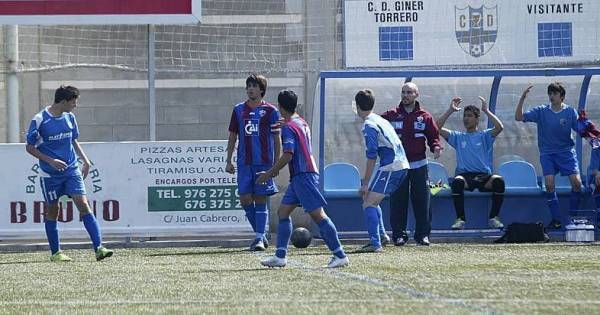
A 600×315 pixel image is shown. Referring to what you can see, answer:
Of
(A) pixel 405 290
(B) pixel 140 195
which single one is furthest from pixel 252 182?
(A) pixel 405 290

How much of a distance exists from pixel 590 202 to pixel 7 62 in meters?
8.17

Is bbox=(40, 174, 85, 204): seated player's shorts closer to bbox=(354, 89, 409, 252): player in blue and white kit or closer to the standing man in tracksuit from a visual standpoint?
bbox=(354, 89, 409, 252): player in blue and white kit

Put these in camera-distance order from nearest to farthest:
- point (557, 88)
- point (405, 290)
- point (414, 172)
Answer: point (405, 290) → point (414, 172) → point (557, 88)

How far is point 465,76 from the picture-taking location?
15.4m

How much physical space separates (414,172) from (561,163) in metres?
2.09

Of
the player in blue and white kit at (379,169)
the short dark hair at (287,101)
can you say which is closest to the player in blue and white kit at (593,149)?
the player in blue and white kit at (379,169)

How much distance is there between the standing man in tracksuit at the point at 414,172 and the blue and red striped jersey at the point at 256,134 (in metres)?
1.51

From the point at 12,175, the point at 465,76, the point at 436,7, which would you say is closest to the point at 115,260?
the point at 12,175

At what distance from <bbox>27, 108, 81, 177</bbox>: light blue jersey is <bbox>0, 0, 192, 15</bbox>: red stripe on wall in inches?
141

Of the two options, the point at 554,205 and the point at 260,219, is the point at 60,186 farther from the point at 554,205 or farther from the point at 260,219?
the point at 554,205

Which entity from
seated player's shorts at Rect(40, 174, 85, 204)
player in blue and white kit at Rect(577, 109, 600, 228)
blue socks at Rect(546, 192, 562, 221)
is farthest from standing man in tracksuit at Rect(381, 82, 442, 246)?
seated player's shorts at Rect(40, 174, 85, 204)

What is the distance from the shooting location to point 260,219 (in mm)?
13289

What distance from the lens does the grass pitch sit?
7.24 m

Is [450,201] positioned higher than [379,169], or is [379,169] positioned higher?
[379,169]
